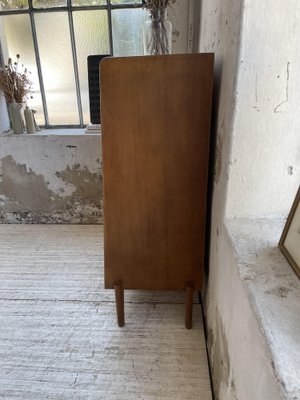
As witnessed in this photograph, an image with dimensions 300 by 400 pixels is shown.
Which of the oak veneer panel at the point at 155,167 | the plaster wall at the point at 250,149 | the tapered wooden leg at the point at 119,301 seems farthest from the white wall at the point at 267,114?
the tapered wooden leg at the point at 119,301

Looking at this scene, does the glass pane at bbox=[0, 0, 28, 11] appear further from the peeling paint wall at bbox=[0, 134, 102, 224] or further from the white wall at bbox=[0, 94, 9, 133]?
the peeling paint wall at bbox=[0, 134, 102, 224]

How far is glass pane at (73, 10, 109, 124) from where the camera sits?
2127 mm

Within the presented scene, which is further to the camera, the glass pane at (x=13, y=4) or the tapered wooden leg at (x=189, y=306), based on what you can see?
the glass pane at (x=13, y=4)

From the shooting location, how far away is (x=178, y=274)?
1380 millimetres

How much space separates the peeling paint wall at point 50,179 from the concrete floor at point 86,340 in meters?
0.54

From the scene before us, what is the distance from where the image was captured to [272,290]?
676 millimetres

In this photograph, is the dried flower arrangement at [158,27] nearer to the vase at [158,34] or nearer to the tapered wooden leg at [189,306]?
the vase at [158,34]

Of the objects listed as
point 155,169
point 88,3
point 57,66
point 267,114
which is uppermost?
point 88,3

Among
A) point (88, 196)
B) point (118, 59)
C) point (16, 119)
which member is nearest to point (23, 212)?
point (88, 196)

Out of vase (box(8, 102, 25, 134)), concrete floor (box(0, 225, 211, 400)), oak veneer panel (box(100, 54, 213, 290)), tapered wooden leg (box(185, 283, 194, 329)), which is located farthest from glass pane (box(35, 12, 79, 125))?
tapered wooden leg (box(185, 283, 194, 329))

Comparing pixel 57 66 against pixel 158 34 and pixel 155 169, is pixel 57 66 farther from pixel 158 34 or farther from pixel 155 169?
pixel 155 169

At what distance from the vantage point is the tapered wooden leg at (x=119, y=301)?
4.62ft

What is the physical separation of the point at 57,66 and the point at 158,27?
1.19m

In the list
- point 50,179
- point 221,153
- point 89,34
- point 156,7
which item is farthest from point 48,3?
point 221,153
